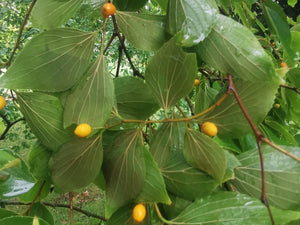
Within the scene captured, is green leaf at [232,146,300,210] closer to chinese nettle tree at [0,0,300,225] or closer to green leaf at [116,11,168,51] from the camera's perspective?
chinese nettle tree at [0,0,300,225]

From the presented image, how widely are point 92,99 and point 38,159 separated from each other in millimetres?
137

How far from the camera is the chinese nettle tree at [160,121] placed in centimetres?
40

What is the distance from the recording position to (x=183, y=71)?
0.39 meters

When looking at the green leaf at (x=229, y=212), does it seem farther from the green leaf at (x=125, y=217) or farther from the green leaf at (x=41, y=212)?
the green leaf at (x=41, y=212)

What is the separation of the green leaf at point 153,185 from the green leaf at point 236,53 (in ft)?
0.52

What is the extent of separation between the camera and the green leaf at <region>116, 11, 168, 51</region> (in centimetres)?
46

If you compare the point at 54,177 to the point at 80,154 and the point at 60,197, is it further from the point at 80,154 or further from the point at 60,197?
the point at 60,197

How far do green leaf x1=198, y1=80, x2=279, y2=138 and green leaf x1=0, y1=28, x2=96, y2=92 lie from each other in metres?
0.20

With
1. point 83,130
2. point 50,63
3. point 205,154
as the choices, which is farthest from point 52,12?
point 205,154

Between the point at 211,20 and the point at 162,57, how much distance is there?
3.6 inches

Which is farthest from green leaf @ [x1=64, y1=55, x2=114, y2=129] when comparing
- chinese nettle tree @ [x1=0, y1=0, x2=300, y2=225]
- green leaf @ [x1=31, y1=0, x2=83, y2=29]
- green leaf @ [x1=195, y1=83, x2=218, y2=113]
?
green leaf @ [x1=195, y1=83, x2=218, y2=113]

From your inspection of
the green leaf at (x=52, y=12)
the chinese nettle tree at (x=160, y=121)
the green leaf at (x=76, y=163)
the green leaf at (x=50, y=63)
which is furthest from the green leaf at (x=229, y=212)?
the green leaf at (x=52, y=12)

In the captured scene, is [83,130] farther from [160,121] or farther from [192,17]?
[192,17]

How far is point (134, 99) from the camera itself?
495 mm
